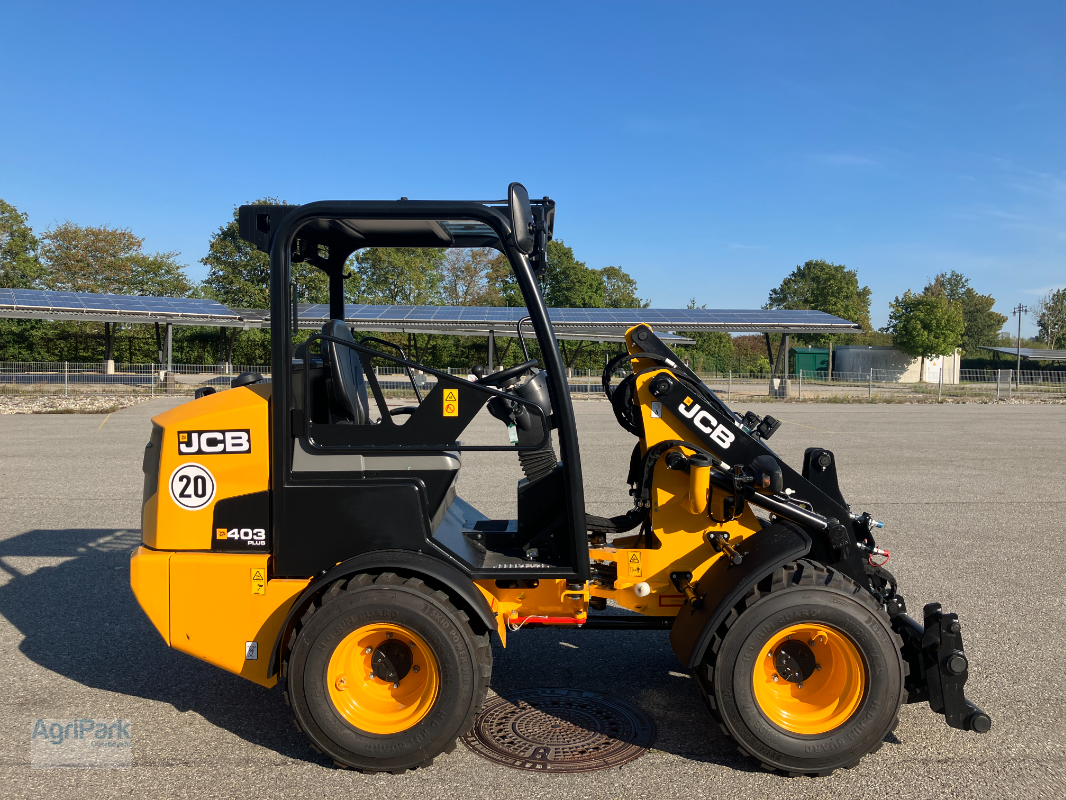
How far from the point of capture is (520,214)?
2986 mm

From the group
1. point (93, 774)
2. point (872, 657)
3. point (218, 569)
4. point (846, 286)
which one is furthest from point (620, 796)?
point (846, 286)

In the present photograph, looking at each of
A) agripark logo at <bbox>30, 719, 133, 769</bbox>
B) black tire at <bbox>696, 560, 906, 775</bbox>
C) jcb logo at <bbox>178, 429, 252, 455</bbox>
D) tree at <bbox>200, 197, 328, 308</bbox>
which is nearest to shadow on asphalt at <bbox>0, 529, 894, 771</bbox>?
black tire at <bbox>696, 560, 906, 775</bbox>

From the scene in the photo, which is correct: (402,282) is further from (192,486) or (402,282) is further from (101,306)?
(192,486)

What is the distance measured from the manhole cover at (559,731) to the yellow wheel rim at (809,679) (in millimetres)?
616

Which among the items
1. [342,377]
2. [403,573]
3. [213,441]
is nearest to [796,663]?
[403,573]

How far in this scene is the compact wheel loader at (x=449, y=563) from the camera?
3.14 metres

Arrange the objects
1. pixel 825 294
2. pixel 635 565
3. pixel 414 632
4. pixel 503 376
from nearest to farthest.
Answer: pixel 414 632 < pixel 503 376 < pixel 635 565 < pixel 825 294

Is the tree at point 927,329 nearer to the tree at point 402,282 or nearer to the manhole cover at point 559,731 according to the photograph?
the tree at point 402,282

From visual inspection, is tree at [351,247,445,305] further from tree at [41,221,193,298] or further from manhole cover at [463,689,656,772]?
manhole cover at [463,689,656,772]

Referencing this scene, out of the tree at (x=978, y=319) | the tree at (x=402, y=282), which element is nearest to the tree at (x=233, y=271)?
→ the tree at (x=402, y=282)

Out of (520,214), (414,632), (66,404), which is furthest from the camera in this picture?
(66,404)

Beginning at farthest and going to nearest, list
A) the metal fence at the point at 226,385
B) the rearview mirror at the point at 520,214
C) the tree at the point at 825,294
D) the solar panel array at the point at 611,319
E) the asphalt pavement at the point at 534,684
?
the tree at the point at 825,294
the solar panel array at the point at 611,319
the metal fence at the point at 226,385
the asphalt pavement at the point at 534,684
the rearview mirror at the point at 520,214

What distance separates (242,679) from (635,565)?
7.70ft

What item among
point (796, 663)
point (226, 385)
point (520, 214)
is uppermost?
point (520, 214)
